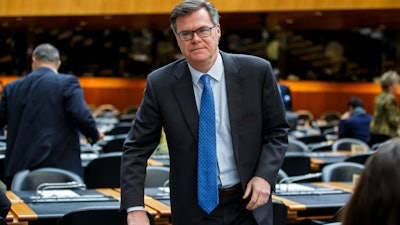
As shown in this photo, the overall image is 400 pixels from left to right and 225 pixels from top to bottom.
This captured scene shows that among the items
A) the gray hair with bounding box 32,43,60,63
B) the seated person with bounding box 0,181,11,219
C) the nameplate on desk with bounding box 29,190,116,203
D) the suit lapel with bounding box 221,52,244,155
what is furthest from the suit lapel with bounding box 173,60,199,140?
the gray hair with bounding box 32,43,60,63

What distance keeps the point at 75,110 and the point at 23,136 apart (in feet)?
1.68

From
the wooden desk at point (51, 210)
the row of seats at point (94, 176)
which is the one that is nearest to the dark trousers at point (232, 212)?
the wooden desk at point (51, 210)

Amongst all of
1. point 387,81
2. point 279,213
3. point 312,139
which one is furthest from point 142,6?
point 279,213

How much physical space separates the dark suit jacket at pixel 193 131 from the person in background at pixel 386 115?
7.98 meters

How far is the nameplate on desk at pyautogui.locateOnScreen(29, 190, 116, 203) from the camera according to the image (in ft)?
18.0

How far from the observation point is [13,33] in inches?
991

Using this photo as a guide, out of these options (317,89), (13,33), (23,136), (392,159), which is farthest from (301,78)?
(392,159)

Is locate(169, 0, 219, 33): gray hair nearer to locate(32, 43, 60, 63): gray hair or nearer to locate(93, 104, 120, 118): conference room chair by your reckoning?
locate(32, 43, 60, 63): gray hair

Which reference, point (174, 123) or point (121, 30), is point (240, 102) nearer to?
point (174, 123)

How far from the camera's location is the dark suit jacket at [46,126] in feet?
23.5

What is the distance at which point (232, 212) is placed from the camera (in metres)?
3.63

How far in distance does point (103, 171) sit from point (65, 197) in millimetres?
1887

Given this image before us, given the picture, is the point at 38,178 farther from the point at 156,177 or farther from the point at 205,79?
the point at 205,79

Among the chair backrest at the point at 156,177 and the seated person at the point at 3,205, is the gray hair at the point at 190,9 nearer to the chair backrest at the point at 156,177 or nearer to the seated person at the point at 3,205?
the seated person at the point at 3,205
